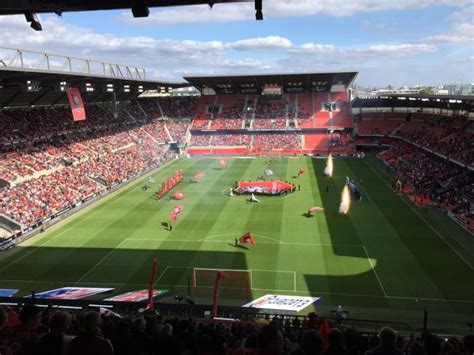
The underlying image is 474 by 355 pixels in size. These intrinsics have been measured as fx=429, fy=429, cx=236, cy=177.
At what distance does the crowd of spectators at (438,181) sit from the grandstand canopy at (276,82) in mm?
24093

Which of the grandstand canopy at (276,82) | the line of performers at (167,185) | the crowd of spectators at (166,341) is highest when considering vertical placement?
the grandstand canopy at (276,82)

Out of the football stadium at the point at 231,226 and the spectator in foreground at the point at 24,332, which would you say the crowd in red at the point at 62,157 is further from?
the spectator in foreground at the point at 24,332

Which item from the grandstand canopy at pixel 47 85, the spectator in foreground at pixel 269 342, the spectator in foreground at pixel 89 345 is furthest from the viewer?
the grandstand canopy at pixel 47 85

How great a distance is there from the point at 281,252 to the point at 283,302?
24.5 ft

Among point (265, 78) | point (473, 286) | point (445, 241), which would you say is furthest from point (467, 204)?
point (265, 78)

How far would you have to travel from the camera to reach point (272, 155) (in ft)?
233

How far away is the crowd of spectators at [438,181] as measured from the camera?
34562mm

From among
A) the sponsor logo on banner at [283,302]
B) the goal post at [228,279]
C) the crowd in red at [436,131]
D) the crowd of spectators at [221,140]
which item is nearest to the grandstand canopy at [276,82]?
the crowd in red at [436,131]

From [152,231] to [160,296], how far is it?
11.4m

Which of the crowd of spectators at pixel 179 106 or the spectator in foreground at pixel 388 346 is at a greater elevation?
the crowd of spectators at pixel 179 106

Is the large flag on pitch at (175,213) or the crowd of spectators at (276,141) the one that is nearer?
the large flag on pitch at (175,213)

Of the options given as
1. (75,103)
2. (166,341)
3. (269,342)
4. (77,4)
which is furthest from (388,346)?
(75,103)

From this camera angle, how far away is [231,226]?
108 ft

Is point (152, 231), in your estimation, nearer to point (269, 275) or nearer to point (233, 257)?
point (233, 257)
